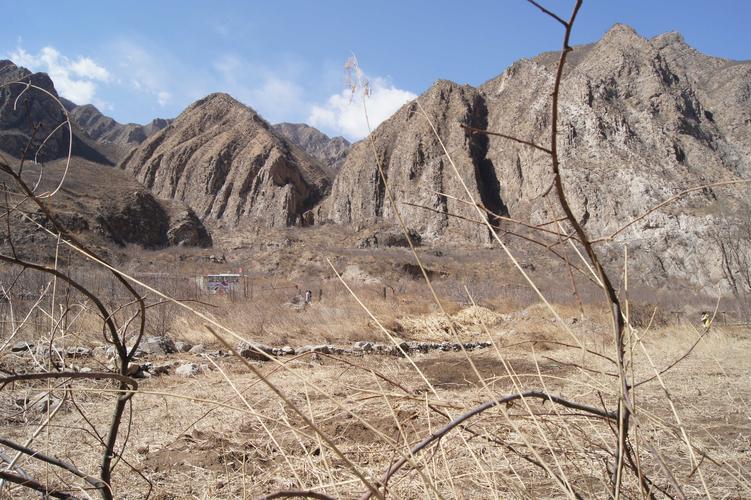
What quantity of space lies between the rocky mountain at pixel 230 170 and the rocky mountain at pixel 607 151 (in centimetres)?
543

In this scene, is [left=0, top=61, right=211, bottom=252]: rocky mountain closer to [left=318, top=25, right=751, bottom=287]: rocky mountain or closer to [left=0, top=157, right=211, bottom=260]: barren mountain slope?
[left=0, top=157, right=211, bottom=260]: barren mountain slope

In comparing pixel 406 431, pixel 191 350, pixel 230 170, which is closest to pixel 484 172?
pixel 230 170

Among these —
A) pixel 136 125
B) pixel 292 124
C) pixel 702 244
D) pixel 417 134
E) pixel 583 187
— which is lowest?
pixel 702 244

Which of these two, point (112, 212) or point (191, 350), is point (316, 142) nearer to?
point (112, 212)

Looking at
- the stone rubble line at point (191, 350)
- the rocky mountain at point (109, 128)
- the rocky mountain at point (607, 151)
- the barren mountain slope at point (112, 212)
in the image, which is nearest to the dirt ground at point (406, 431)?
the stone rubble line at point (191, 350)

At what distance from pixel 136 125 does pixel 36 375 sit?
94.5 m

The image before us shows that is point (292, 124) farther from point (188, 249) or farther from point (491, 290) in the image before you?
point (491, 290)

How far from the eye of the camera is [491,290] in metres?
19.6

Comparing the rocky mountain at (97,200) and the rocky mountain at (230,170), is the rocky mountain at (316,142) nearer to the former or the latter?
the rocky mountain at (230,170)

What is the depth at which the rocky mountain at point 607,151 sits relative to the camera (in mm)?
29938

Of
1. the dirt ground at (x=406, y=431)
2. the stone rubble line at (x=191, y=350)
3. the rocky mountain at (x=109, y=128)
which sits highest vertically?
the rocky mountain at (x=109, y=128)

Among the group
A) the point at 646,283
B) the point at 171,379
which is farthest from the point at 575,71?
the point at 171,379

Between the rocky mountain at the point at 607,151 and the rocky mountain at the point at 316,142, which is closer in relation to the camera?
the rocky mountain at the point at 607,151

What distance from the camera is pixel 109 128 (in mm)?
81812
